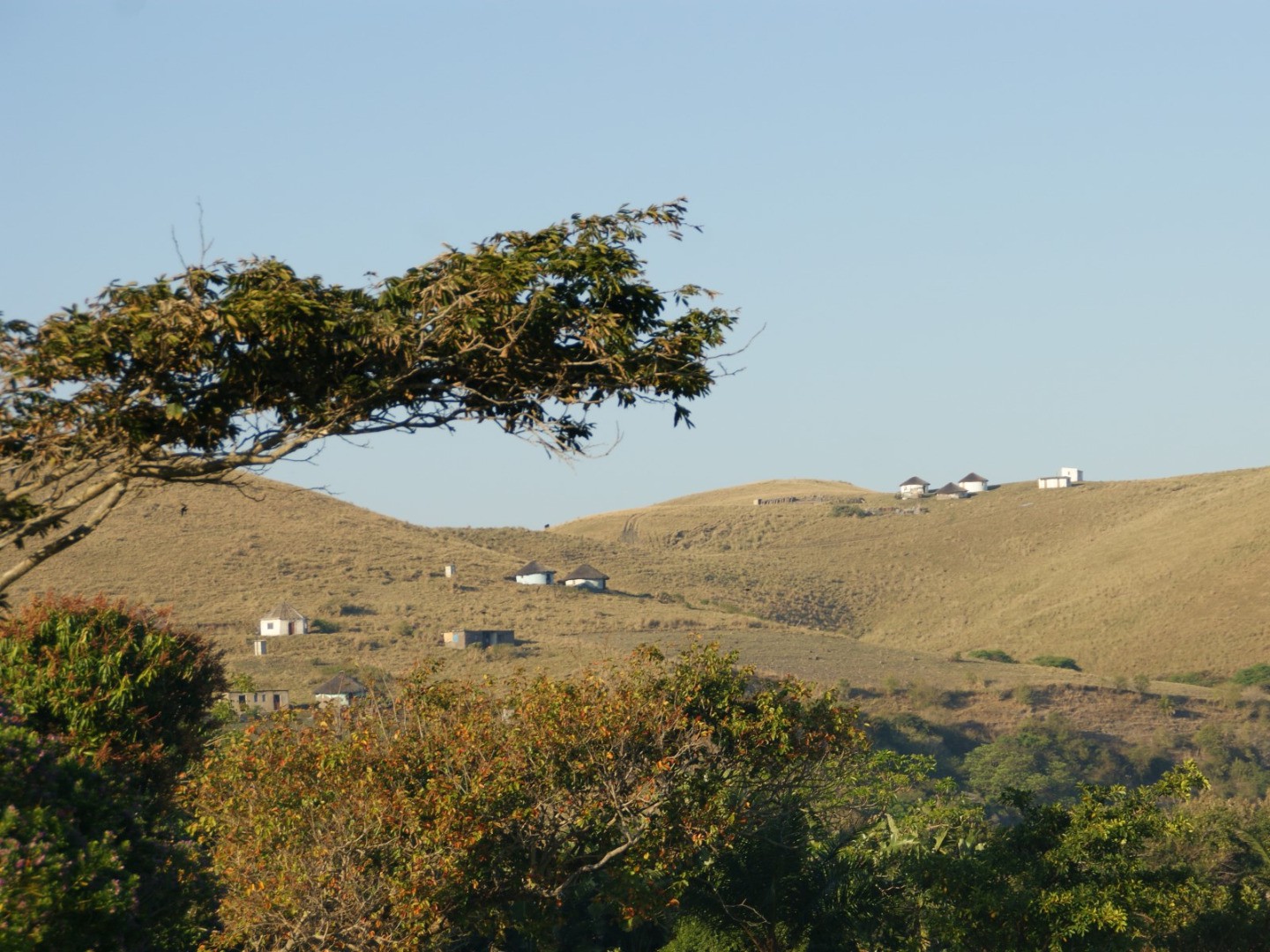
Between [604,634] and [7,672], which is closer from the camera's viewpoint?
[7,672]

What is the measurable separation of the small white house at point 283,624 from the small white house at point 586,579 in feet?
88.7

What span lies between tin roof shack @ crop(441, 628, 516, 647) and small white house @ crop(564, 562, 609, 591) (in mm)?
21301

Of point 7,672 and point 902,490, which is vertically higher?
point 902,490

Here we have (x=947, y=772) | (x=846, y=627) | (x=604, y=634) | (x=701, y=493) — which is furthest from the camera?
(x=701, y=493)

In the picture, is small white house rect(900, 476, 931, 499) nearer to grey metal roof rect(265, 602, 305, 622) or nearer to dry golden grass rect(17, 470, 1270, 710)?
dry golden grass rect(17, 470, 1270, 710)

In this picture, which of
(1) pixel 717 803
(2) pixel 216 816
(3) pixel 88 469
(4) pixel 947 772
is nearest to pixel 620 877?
(1) pixel 717 803

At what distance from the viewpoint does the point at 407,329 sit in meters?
12.5

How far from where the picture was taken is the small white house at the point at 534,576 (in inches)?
4335

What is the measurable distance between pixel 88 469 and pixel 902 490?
15989 cm

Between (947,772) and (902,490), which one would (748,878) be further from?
(902,490)

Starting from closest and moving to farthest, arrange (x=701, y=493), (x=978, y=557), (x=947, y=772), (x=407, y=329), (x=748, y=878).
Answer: (x=407, y=329), (x=748, y=878), (x=947, y=772), (x=978, y=557), (x=701, y=493)

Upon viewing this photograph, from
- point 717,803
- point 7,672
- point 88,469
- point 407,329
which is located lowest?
point 717,803

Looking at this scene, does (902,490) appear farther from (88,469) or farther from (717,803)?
(88,469)

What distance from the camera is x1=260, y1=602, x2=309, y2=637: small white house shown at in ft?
286
